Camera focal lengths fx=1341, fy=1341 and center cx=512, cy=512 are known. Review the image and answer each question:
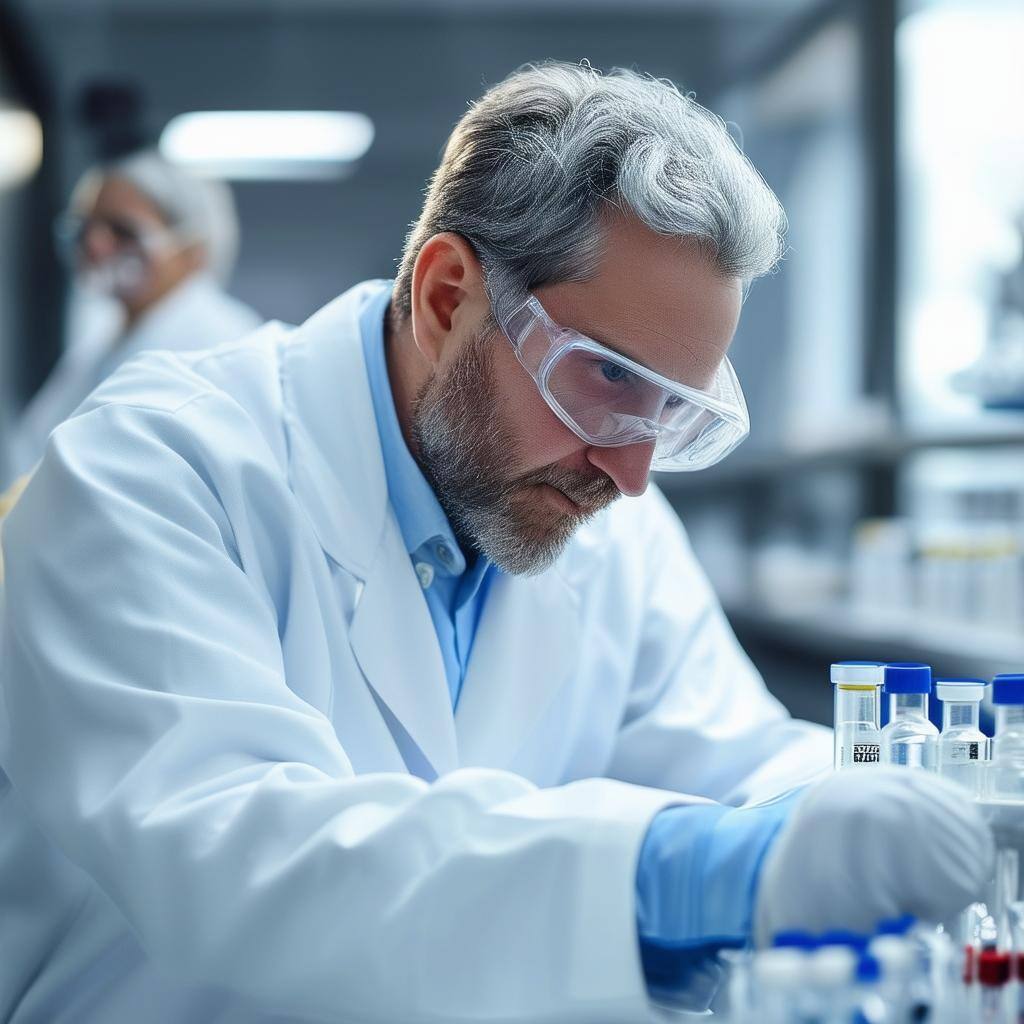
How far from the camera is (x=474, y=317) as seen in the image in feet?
4.53

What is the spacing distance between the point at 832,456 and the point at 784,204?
155 cm

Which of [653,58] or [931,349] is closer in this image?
[931,349]

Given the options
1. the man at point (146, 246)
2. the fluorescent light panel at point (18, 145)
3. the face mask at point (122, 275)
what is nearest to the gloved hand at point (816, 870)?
the man at point (146, 246)

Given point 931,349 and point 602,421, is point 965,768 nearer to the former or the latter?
point 602,421

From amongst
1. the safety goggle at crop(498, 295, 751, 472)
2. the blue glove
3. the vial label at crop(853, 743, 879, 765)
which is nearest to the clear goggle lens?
the safety goggle at crop(498, 295, 751, 472)

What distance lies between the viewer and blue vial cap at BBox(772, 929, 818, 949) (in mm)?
757

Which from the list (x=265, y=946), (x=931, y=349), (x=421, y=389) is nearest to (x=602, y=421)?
(x=421, y=389)

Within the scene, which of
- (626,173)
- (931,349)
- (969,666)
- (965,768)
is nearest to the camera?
(965,768)

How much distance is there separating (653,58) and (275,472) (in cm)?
497

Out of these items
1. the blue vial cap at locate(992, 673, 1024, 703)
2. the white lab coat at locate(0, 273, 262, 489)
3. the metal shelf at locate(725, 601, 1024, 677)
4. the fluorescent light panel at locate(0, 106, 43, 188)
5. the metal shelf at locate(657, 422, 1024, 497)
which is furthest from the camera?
the fluorescent light panel at locate(0, 106, 43, 188)

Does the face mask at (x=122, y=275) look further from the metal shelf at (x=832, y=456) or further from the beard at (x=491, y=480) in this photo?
the beard at (x=491, y=480)

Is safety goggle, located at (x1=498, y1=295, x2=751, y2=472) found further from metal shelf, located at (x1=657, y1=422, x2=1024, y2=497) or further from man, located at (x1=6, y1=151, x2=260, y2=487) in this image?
man, located at (x1=6, y1=151, x2=260, y2=487)

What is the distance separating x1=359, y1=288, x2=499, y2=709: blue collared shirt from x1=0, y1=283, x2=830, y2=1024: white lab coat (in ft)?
0.11

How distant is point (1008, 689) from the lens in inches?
38.4
